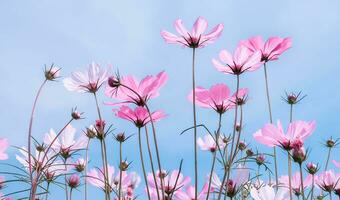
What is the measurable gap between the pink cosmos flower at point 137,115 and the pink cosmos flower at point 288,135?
0.79ft

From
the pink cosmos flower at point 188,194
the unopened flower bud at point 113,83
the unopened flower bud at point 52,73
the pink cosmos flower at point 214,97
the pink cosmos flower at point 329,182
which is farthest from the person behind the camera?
the pink cosmos flower at point 329,182

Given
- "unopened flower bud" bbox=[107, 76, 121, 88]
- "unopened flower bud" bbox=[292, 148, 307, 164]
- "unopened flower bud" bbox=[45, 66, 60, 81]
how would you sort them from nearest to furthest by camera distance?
"unopened flower bud" bbox=[107, 76, 121, 88]
"unopened flower bud" bbox=[292, 148, 307, 164]
"unopened flower bud" bbox=[45, 66, 60, 81]

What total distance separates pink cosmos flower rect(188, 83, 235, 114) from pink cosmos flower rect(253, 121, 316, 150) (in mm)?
105

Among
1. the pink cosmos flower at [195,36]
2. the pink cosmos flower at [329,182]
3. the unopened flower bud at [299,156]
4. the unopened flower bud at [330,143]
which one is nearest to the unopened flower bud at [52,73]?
the pink cosmos flower at [195,36]

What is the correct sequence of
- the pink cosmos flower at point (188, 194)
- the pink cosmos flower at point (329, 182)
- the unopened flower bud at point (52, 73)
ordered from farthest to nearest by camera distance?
the pink cosmos flower at point (329, 182) → the unopened flower bud at point (52, 73) → the pink cosmos flower at point (188, 194)

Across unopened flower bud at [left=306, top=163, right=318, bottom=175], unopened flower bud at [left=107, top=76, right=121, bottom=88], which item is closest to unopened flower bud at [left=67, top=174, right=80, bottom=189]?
unopened flower bud at [left=306, top=163, right=318, bottom=175]

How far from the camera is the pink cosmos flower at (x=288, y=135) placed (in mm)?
1182

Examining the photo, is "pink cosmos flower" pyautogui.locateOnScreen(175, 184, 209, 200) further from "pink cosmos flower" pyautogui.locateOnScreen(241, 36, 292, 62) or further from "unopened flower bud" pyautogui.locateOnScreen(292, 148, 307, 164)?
"pink cosmos flower" pyautogui.locateOnScreen(241, 36, 292, 62)

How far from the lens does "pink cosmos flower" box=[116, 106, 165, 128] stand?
1106 millimetres

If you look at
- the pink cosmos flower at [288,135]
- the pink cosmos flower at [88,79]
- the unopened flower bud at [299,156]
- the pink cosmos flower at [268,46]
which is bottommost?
the unopened flower bud at [299,156]

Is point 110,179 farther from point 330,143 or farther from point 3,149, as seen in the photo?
point 330,143

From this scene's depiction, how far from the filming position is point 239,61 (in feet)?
3.94

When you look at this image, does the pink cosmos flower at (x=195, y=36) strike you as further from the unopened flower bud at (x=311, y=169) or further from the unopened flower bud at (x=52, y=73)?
the unopened flower bud at (x=311, y=169)

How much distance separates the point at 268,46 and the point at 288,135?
225 mm
